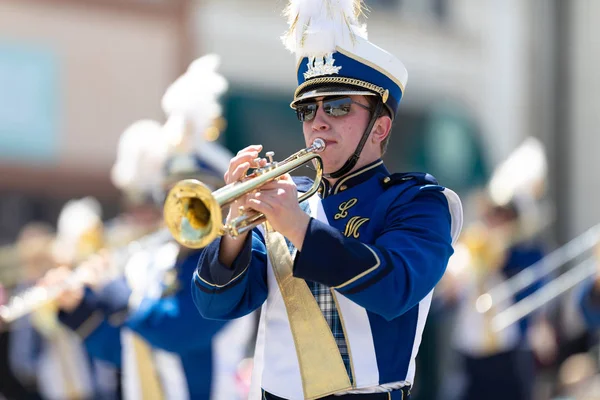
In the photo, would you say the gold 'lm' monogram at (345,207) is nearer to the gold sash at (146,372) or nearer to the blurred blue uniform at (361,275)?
the blurred blue uniform at (361,275)

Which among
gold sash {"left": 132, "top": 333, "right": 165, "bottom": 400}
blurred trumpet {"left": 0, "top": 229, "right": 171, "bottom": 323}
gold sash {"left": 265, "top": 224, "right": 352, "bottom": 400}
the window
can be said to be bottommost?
gold sash {"left": 265, "top": 224, "right": 352, "bottom": 400}

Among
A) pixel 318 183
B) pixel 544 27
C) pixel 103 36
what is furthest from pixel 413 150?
pixel 318 183

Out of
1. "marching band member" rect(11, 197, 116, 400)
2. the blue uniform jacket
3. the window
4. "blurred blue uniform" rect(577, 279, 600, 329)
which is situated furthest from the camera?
the window

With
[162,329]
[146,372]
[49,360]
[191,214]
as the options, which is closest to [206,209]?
[191,214]

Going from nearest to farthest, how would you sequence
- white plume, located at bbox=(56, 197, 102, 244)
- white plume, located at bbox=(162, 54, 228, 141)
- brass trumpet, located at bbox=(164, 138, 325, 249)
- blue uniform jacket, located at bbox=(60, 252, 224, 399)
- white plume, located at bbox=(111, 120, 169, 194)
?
brass trumpet, located at bbox=(164, 138, 325, 249)
blue uniform jacket, located at bbox=(60, 252, 224, 399)
white plume, located at bbox=(162, 54, 228, 141)
white plume, located at bbox=(111, 120, 169, 194)
white plume, located at bbox=(56, 197, 102, 244)

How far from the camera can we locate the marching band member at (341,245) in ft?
9.10

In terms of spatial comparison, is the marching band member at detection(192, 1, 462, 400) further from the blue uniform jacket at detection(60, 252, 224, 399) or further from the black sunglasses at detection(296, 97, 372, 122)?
the blue uniform jacket at detection(60, 252, 224, 399)

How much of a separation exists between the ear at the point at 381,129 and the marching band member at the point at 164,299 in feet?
5.72

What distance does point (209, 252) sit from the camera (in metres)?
3.06

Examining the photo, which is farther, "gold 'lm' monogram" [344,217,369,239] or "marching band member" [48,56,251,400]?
"marching band member" [48,56,251,400]

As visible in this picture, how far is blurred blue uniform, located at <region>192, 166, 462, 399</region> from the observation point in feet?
8.96

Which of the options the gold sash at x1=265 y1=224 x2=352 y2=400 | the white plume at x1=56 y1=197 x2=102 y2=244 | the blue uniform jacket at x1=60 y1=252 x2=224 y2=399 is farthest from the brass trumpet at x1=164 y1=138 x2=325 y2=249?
the white plume at x1=56 y1=197 x2=102 y2=244

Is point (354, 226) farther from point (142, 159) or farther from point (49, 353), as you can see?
point (49, 353)

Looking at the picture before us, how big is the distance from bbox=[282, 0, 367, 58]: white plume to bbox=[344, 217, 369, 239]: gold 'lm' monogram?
50 cm
